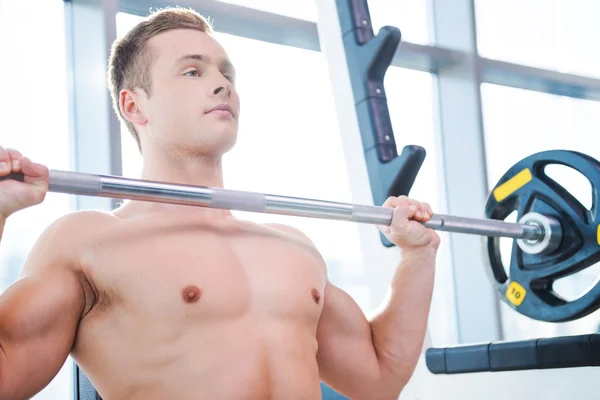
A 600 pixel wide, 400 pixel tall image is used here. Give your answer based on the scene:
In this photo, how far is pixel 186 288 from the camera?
136 centimetres

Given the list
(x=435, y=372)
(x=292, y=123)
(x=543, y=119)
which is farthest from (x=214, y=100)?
(x=543, y=119)

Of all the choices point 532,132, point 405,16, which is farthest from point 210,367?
point 405,16

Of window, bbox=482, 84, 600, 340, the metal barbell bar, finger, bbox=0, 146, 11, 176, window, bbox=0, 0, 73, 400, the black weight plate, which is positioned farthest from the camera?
window, bbox=482, 84, 600, 340

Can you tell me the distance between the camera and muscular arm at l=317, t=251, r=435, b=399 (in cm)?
163

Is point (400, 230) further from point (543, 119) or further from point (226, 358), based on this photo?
point (543, 119)

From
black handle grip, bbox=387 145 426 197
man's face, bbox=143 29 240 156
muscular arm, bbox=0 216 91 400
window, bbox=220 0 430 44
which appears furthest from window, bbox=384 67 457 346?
muscular arm, bbox=0 216 91 400

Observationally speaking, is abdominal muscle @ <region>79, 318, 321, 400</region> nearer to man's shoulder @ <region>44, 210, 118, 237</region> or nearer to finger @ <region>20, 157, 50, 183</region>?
man's shoulder @ <region>44, 210, 118, 237</region>

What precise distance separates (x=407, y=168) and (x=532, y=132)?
134 cm

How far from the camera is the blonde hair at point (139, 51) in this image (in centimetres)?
161

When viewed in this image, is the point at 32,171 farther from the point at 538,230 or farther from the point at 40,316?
the point at 538,230

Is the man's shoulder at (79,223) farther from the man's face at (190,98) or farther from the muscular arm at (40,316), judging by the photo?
the man's face at (190,98)

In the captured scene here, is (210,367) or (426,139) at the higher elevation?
(426,139)

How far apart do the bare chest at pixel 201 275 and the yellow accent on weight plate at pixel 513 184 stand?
2.46ft

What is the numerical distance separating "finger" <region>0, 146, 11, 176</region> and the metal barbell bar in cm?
2
